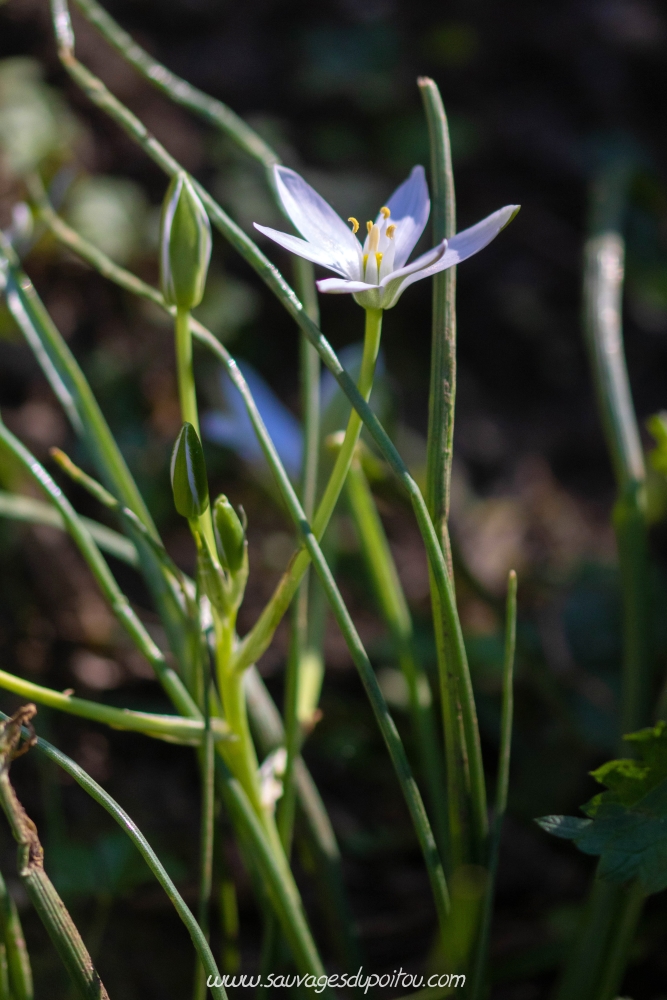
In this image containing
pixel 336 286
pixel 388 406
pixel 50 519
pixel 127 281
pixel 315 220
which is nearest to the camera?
pixel 336 286

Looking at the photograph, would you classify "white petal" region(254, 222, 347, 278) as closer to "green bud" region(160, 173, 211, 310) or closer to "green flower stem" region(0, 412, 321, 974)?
"green bud" region(160, 173, 211, 310)

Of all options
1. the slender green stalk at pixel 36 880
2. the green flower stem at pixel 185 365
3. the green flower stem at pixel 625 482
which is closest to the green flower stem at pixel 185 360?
the green flower stem at pixel 185 365

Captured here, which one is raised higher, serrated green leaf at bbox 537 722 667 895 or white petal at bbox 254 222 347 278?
white petal at bbox 254 222 347 278

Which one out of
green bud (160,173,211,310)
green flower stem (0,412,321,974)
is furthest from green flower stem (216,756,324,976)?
green bud (160,173,211,310)

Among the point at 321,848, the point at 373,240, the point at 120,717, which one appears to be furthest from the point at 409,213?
the point at 321,848

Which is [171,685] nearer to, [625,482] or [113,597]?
[113,597]

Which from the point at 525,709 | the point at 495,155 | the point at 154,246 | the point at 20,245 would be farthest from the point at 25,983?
the point at 495,155

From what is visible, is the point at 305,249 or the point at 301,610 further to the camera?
the point at 301,610
